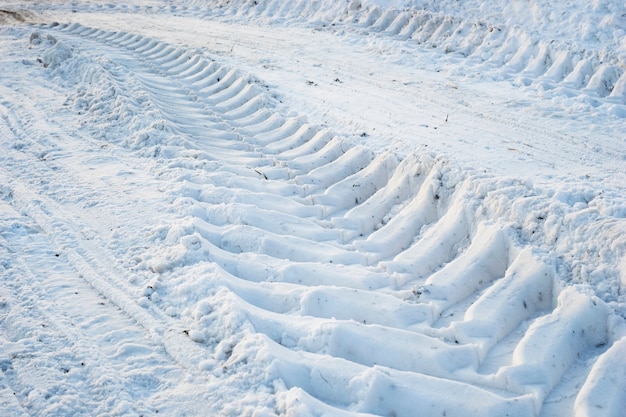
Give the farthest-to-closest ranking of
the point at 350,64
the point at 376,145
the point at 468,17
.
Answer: the point at 468,17
the point at 350,64
the point at 376,145

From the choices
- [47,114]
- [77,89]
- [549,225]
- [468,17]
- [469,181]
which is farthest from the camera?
[468,17]

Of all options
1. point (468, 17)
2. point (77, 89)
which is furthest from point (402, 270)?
point (468, 17)

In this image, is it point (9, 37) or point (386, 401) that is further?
point (9, 37)

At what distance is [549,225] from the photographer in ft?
10.9

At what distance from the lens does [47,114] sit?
5.74 meters

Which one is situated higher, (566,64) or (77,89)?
(566,64)

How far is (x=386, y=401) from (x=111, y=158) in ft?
10.8

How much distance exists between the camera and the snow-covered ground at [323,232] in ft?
8.63

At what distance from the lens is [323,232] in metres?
3.86

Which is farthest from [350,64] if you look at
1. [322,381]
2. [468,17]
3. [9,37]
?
[9,37]

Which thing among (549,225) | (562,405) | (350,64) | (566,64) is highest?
(566,64)

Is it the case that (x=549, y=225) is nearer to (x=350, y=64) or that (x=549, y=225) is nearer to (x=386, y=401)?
(x=386, y=401)

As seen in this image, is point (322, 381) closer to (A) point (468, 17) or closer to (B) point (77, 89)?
(B) point (77, 89)

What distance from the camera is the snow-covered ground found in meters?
2.63
